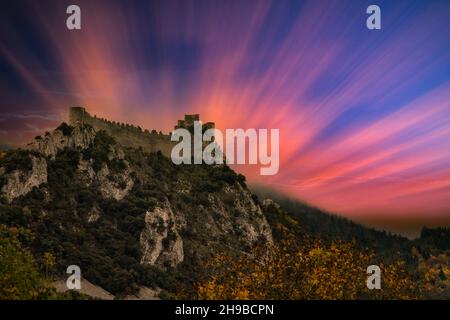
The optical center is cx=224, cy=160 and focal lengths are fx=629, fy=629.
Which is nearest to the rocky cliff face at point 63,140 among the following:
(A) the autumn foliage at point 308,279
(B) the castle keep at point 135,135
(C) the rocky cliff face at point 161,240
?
(B) the castle keep at point 135,135

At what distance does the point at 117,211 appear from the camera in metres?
111

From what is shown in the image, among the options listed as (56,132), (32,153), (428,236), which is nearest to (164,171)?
(56,132)

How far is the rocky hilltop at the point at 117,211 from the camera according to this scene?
285 feet

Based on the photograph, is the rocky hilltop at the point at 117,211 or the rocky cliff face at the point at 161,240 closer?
the rocky hilltop at the point at 117,211

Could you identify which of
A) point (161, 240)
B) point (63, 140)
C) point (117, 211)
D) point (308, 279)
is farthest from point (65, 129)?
point (308, 279)

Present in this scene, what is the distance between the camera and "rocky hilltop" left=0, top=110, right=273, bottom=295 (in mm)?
86938

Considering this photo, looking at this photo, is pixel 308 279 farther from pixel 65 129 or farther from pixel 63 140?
pixel 65 129

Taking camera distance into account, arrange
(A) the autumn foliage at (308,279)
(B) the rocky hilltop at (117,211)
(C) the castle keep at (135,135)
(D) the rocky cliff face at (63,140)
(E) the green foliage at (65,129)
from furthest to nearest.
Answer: (C) the castle keep at (135,135) → (E) the green foliage at (65,129) → (D) the rocky cliff face at (63,140) → (B) the rocky hilltop at (117,211) → (A) the autumn foliage at (308,279)

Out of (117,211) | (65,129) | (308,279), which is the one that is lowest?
(308,279)

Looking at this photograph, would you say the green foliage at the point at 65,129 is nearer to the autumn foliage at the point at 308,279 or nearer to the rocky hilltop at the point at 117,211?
the rocky hilltop at the point at 117,211

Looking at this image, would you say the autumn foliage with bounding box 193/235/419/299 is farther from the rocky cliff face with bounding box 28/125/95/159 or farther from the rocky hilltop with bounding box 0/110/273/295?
the rocky cliff face with bounding box 28/125/95/159
